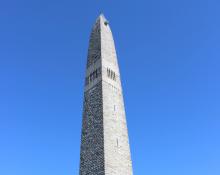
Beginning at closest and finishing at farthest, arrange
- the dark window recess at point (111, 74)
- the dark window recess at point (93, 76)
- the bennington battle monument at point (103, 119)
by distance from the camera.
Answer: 1. the bennington battle monument at point (103, 119)
2. the dark window recess at point (93, 76)
3. the dark window recess at point (111, 74)

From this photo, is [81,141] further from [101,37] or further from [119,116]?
[101,37]

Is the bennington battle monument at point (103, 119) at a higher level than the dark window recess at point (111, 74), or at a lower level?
lower

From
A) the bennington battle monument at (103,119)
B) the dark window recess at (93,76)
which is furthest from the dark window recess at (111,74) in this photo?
the dark window recess at (93,76)

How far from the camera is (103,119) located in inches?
824

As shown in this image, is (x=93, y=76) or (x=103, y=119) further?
(x=93, y=76)

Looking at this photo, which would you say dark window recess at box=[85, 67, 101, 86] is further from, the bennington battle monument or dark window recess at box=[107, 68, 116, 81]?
dark window recess at box=[107, 68, 116, 81]

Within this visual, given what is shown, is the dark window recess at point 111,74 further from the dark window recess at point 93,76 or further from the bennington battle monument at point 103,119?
the dark window recess at point 93,76

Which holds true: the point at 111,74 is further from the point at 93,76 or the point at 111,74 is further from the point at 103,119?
the point at 103,119

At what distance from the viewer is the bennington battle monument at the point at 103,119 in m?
19.6

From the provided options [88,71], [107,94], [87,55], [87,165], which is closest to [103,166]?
[87,165]

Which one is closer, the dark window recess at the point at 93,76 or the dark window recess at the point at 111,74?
the dark window recess at the point at 93,76

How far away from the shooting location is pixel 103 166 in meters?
18.7

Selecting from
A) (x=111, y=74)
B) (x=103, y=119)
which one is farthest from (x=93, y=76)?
(x=103, y=119)

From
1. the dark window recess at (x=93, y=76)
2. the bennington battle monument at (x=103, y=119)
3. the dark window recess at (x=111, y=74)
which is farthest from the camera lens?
the dark window recess at (x=111, y=74)
